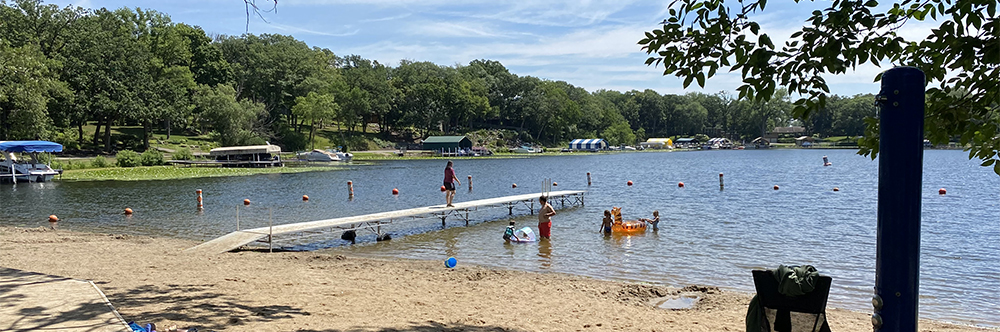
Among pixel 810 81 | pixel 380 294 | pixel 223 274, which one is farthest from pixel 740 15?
pixel 223 274

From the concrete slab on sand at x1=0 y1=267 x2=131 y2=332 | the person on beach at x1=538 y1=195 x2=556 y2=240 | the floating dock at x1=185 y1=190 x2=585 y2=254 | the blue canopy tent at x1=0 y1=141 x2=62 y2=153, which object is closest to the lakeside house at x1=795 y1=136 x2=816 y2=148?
the floating dock at x1=185 y1=190 x2=585 y2=254

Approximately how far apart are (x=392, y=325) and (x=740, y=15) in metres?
5.17

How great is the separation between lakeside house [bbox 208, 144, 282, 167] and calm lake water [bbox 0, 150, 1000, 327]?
1835 centimetres

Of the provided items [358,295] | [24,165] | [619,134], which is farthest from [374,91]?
[358,295]

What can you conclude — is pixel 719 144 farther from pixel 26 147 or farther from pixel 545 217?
pixel 545 217

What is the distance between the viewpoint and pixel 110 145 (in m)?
62.4

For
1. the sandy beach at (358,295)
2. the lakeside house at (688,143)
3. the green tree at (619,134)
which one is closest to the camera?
the sandy beach at (358,295)

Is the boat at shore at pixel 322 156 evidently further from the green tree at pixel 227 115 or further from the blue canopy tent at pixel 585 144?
the blue canopy tent at pixel 585 144

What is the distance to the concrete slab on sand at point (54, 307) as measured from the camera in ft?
21.4

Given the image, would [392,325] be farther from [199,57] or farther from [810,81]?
[199,57]

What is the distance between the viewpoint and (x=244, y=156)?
60031 mm

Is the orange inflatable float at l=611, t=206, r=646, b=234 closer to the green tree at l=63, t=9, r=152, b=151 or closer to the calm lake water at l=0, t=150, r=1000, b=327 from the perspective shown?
the calm lake water at l=0, t=150, r=1000, b=327

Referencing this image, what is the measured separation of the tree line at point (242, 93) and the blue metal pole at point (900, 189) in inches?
407

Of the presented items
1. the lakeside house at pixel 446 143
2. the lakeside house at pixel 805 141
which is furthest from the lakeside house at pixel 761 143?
the lakeside house at pixel 446 143
